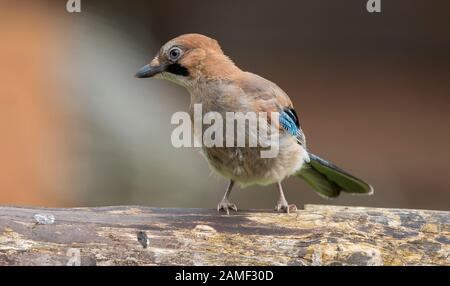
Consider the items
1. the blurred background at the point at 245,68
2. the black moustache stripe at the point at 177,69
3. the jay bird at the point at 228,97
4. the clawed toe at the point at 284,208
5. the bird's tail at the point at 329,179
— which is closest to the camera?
the clawed toe at the point at 284,208

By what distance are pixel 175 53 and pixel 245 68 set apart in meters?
4.24

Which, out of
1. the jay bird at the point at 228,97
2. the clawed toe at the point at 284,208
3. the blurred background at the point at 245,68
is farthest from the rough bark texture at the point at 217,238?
the blurred background at the point at 245,68

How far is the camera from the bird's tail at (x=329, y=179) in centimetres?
481

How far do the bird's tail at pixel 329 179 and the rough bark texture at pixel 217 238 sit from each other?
862mm

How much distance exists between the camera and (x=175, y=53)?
4.46 m

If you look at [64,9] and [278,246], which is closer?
[278,246]

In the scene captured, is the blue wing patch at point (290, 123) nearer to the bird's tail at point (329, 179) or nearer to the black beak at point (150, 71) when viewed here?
the bird's tail at point (329, 179)

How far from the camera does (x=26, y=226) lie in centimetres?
363

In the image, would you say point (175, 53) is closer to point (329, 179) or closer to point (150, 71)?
point (150, 71)

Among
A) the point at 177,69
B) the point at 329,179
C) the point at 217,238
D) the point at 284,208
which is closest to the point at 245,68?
the point at 329,179
